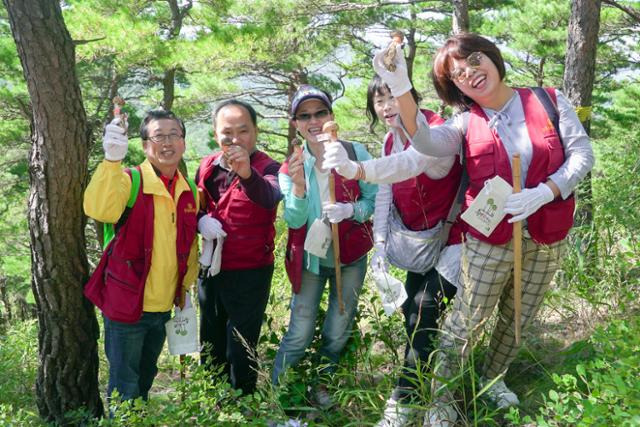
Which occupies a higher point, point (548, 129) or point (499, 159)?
point (548, 129)

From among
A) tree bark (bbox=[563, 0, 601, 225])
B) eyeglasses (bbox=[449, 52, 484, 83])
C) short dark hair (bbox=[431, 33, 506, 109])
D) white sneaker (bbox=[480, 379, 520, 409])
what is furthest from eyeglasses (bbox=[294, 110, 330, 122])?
tree bark (bbox=[563, 0, 601, 225])

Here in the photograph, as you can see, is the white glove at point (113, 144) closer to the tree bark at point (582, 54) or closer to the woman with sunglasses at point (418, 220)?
the woman with sunglasses at point (418, 220)

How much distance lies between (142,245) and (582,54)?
11.9 ft

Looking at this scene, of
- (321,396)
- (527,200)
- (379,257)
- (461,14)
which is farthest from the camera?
(461,14)

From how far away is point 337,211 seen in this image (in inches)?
100

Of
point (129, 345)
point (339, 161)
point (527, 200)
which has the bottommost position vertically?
point (129, 345)

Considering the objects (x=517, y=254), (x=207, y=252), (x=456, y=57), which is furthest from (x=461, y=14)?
(x=517, y=254)

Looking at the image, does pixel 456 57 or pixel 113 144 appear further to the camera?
pixel 113 144

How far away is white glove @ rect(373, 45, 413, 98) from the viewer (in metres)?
2.05

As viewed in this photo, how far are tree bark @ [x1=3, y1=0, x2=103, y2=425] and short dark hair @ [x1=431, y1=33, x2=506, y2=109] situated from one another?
1791 millimetres

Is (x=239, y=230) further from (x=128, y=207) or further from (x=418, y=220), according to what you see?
(x=418, y=220)

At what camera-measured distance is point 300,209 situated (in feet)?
8.41

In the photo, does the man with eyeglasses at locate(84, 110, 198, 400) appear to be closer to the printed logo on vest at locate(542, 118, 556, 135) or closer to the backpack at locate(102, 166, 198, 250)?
the backpack at locate(102, 166, 198, 250)

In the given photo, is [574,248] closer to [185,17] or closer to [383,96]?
[383,96]
